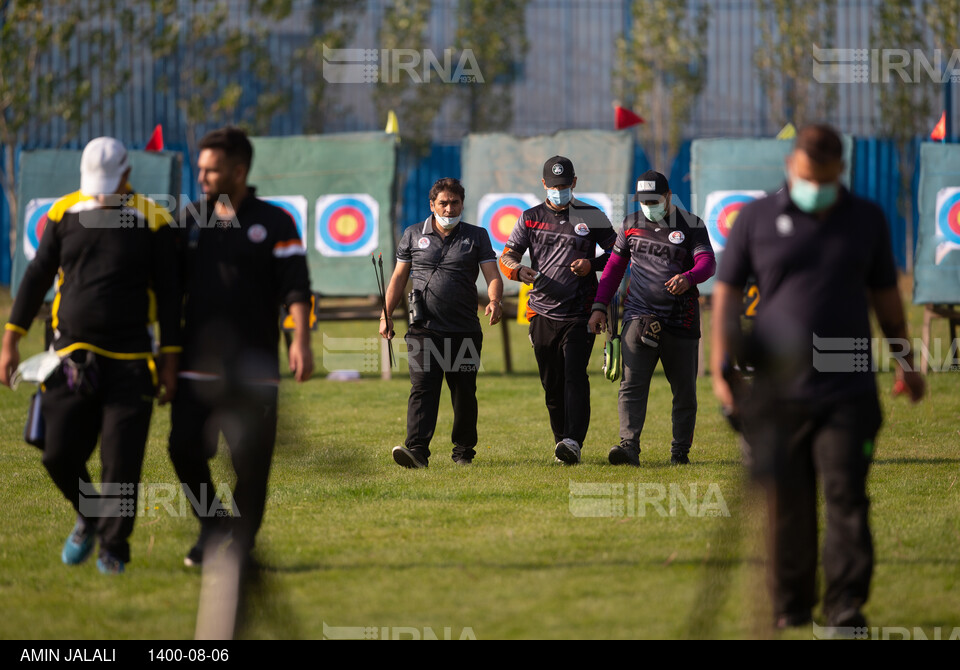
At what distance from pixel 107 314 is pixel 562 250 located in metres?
4.00

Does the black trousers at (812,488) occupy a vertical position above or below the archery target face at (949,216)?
below

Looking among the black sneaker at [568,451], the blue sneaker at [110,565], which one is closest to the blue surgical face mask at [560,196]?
the black sneaker at [568,451]

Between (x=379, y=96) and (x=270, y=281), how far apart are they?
20959 mm

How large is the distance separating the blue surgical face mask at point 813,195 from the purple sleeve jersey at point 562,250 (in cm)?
395

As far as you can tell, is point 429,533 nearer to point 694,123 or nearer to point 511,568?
point 511,568

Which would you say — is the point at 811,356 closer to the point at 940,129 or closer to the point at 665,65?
the point at 940,129

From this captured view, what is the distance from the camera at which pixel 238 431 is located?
506 centimetres

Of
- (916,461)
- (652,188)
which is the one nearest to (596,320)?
(652,188)

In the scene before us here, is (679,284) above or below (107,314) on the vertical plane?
below

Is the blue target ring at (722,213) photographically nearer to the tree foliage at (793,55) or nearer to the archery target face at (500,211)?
the archery target face at (500,211)

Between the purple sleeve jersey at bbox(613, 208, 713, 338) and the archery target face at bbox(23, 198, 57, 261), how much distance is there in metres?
8.96

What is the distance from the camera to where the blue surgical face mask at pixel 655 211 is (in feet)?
27.2

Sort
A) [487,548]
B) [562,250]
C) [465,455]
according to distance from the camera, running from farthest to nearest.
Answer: [562,250], [465,455], [487,548]
